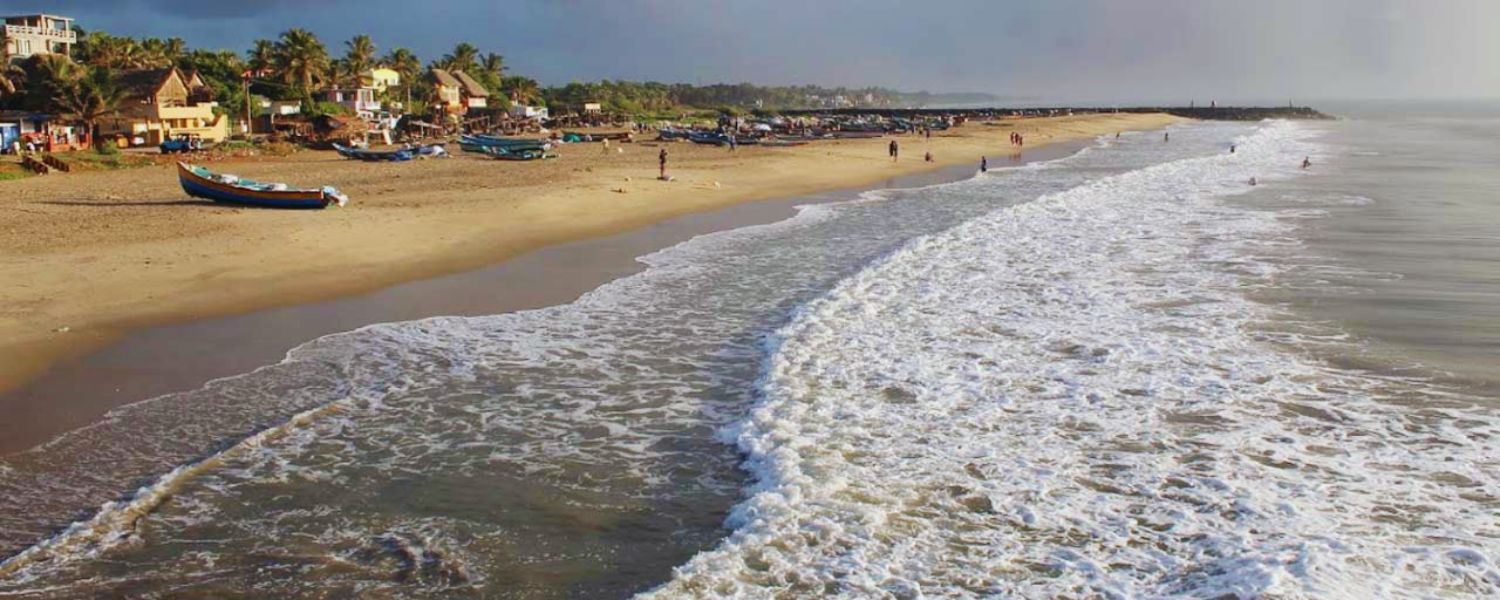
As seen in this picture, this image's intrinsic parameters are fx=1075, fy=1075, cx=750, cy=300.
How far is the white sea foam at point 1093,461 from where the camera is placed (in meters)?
7.40

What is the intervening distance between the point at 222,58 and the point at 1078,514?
8312 centimetres

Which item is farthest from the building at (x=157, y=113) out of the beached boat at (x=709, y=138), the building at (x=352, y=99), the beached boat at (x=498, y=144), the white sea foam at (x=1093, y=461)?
the white sea foam at (x=1093, y=461)

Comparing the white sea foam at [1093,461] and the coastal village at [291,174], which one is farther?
the coastal village at [291,174]

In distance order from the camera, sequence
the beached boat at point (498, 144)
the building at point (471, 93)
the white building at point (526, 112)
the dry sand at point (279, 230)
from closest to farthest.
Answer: the dry sand at point (279, 230) < the beached boat at point (498, 144) < the white building at point (526, 112) < the building at point (471, 93)

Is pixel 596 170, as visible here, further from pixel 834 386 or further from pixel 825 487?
pixel 825 487

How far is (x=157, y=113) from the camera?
55.2 metres

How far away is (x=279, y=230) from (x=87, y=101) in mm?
37260

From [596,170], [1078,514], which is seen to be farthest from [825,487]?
[596,170]

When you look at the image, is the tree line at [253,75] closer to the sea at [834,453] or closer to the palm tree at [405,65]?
the palm tree at [405,65]

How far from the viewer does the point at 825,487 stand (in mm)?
8977

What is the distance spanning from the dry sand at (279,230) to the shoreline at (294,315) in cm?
13

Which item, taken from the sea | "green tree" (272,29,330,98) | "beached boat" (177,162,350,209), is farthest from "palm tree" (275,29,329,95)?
the sea

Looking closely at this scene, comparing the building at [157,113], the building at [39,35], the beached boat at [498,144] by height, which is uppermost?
the building at [39,35]

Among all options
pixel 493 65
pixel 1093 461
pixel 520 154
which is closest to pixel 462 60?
pixel 493 65
